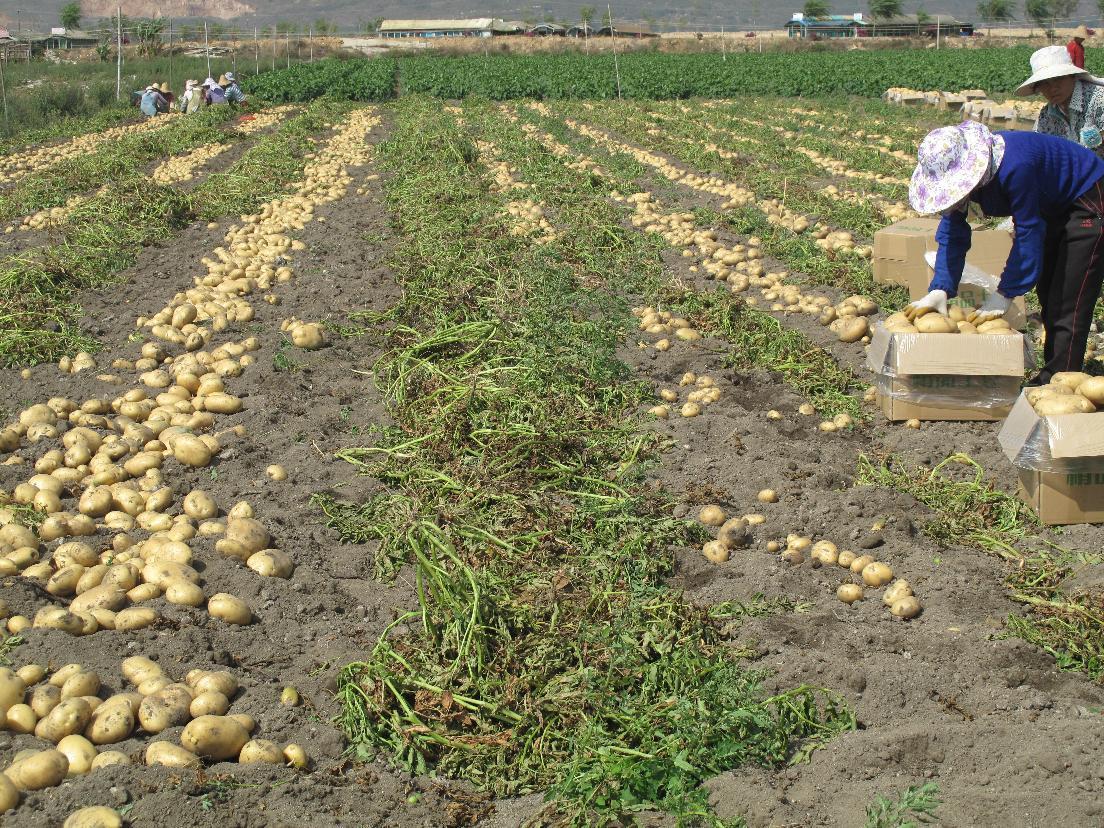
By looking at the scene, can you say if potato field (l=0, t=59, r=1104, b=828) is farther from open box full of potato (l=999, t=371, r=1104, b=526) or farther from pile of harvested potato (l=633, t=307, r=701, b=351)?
open box full of potato (l=999, t=371, r=1104, b=526)

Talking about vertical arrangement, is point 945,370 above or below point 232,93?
below

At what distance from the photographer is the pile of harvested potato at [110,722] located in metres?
2.78

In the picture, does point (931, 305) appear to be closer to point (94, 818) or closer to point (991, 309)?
point (991, 309)

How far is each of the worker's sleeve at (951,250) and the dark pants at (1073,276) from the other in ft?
1.38

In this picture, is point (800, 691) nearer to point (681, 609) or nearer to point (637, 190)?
point (681, 609)

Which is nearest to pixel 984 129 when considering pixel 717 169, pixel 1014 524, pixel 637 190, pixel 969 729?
pixel 1014 524

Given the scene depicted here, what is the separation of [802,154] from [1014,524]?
11.0m

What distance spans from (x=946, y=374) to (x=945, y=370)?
4.3 inches

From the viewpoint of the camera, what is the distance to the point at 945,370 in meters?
5.15

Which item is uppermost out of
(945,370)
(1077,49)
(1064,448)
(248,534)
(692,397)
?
(1077,49)

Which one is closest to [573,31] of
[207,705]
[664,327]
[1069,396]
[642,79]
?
[642,79]

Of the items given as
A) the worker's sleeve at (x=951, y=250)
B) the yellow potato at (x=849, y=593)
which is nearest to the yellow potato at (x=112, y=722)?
the yellow potato at (x=849, y=593)

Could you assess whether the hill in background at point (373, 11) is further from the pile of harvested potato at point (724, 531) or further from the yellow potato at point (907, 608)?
the yellow potato at point (907, 608)

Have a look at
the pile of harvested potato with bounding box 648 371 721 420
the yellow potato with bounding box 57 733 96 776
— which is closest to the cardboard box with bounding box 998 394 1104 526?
the pile of harvested potato with bounding box 648 371 721 420
